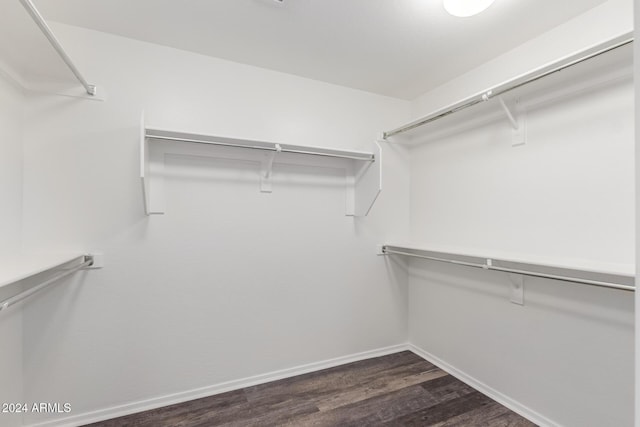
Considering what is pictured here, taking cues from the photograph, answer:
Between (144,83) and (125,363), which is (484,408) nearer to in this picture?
(125,363)

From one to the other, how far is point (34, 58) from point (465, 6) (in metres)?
2.11

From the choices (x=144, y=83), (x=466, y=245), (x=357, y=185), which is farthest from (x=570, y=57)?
(x=144, y=83)

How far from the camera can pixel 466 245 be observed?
2.19 metres

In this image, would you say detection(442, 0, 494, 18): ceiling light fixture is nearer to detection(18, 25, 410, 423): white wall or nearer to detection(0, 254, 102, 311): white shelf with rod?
detection(18, 25, 410, 423): white wall

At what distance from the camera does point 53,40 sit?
1147 mm

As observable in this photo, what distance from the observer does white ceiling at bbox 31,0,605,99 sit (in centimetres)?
151

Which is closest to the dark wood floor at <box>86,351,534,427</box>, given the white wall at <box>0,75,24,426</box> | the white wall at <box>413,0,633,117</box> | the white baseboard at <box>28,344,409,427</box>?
the white baseboard at <box>28,344,409,427</box>

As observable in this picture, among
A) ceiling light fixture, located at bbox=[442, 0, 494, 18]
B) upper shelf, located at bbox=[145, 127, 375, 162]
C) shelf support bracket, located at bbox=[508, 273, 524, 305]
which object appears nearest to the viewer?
ceiling light fixture, located at bbox=[442, 0, 494, 18]

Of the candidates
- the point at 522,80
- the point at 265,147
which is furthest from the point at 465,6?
the point at 265,147

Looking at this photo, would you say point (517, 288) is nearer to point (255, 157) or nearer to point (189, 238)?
point (255, 157)

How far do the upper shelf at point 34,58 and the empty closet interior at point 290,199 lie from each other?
12mm

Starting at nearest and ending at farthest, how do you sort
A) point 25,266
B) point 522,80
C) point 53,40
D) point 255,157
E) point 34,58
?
1. point 53,40
2. point 25,266
3. point 34,58
4. point 522,80
5. point 255,157

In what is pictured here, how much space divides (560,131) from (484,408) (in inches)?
69.3

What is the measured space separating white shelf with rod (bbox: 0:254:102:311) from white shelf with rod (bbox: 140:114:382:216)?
430mm
